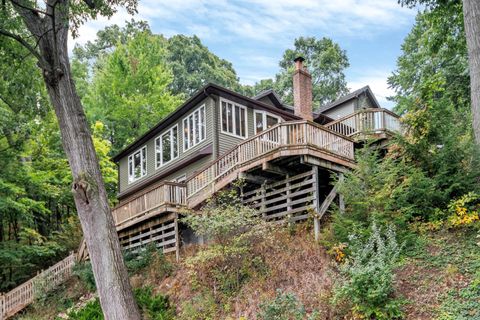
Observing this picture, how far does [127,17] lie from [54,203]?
57.2ft

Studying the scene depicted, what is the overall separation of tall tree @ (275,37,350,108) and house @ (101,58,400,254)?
17.2 meters

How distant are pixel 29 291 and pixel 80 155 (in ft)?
37.3

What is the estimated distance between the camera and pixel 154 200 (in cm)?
1633

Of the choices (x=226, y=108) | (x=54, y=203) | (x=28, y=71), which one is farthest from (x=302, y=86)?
(x=54, y=203)

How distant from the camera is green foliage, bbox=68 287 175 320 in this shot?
11.9 m

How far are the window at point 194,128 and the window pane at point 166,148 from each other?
1.76 meters

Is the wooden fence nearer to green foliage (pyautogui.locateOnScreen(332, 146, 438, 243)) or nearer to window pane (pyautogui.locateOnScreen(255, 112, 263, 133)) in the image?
window pane (pyautogui.locateOnScreen(255, 112, 263, 133))

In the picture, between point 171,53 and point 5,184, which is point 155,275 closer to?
point 5,184

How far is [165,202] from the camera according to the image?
15.6m

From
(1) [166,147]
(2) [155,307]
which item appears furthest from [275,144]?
(1) [166,147]

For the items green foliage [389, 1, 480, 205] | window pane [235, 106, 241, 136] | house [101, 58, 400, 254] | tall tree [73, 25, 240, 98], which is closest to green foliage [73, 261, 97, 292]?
house [101, 58, 400, 254]

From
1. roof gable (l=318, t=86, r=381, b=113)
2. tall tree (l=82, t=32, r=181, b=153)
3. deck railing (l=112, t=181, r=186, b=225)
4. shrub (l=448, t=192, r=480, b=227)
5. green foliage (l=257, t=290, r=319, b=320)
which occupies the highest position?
tall tree (l=82, t=32, r=181, b=153)

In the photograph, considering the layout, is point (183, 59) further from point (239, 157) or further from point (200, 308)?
point (200, 308)

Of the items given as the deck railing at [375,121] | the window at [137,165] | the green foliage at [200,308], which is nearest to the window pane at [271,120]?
the deck railing at [375,121]
